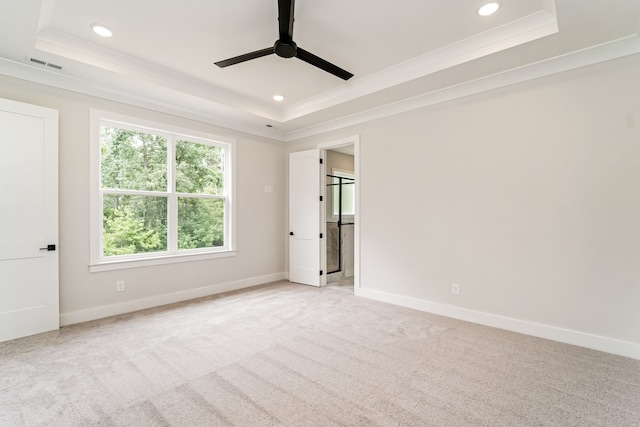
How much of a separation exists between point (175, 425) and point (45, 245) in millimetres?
2531

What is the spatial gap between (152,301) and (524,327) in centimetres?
437

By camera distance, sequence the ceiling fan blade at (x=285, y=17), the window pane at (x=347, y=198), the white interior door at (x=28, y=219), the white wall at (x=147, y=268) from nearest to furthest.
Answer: the ceiling fan blade at (x=285, y=17) → the white interior door at (x=28, y=219) → the white wall at (x=147, y=268) → the window pane at (x=347, y=198)

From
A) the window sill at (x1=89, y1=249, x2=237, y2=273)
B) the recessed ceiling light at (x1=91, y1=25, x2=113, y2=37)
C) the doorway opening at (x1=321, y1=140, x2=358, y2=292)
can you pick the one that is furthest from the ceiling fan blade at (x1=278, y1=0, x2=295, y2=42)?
the doorway opening at (x1=321, y1=140, x2=358, y2=292)

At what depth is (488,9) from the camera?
7.88 feet

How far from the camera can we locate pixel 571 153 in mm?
2867

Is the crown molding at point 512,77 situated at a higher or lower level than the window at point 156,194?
higher

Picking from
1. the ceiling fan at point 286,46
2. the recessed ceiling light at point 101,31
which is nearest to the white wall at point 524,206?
the ceiling fan at point 286,46

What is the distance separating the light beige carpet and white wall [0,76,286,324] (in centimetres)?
41

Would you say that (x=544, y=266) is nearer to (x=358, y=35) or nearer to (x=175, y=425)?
(x=358, y=35)

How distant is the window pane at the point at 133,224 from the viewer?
12.0ft

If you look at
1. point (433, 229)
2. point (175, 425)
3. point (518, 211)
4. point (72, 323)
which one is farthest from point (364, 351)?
point (72, 323)

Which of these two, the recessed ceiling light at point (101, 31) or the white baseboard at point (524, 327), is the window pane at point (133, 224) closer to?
the recessed ceiling light at point (101, 31)

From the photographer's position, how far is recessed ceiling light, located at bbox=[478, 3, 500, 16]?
2.35 metres

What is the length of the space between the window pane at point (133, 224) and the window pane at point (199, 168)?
431mm
